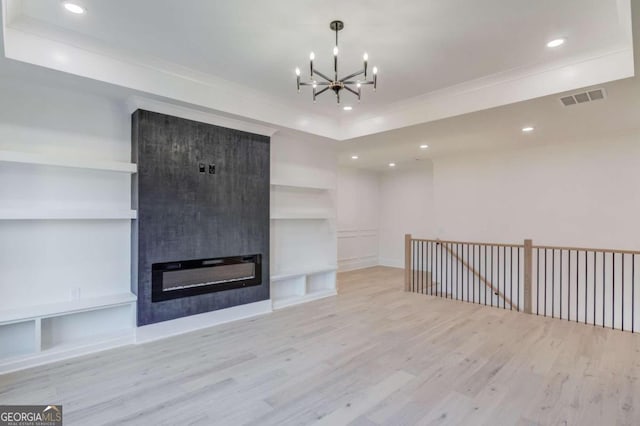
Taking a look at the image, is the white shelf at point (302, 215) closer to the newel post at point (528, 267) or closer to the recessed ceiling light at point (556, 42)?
the newel post at point (528, 267)

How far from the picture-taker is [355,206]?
30.3ft

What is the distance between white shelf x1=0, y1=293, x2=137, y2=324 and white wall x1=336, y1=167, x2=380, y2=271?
573 cm

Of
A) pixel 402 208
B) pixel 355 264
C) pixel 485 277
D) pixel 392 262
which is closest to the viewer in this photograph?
pixel 485 277

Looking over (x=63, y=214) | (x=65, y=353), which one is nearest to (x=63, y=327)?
(x=65, y=353)

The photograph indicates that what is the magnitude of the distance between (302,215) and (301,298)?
55.1 inches

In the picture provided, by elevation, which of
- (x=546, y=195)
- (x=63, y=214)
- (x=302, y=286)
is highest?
(x=546, y=195)

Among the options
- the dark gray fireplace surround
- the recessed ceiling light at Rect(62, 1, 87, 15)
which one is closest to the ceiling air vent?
the dark gray fireplace surround

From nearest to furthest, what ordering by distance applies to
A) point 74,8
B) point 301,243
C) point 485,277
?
point 74,8 < point 301,243 < point 485,277

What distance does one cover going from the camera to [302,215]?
18.5 feet

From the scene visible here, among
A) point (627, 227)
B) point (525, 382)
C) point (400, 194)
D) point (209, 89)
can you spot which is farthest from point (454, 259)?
point (209, 89)

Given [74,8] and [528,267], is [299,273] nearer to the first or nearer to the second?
[528,267]

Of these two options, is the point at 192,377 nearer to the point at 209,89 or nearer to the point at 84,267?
the point at 84,267

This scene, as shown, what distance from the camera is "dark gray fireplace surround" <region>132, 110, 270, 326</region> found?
3867 millimetres

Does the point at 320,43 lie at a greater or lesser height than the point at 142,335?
greater
